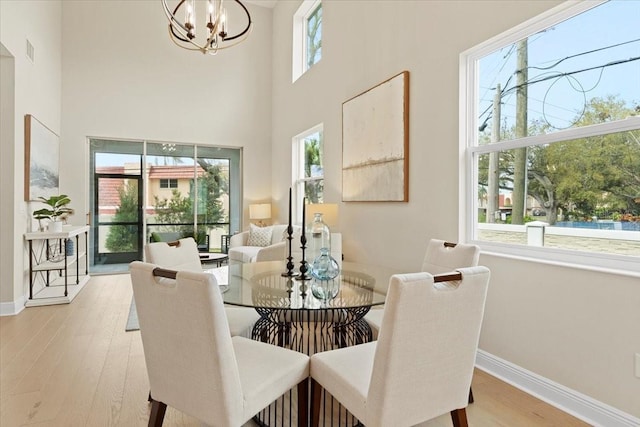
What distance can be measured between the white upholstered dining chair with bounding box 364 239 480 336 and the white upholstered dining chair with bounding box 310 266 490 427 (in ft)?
2.13

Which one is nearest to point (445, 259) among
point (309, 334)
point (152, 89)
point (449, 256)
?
point (449, 256)

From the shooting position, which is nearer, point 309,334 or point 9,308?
point 309,334

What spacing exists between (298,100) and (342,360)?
488cm

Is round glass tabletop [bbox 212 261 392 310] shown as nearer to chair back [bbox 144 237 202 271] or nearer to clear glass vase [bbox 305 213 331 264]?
chair back [bbox 144 237 202 271]

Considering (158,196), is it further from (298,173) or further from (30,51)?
(30,51)

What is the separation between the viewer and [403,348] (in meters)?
1.22

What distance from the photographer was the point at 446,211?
9.23 ft

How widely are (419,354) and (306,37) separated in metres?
5.83

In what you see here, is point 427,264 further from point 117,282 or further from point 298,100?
point 117,282

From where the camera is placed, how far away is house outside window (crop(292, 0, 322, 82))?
17.8ft

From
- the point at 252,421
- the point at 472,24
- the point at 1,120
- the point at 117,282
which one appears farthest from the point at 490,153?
the point at 117,282

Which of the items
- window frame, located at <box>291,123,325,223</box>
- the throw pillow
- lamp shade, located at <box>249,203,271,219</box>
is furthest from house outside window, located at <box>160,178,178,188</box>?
window frame, located at <box>291,123,325,223</box>

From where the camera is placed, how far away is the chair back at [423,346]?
1202 millimetres

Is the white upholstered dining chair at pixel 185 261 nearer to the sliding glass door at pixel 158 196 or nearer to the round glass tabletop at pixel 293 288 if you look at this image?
the round glass tabletop at pixel 293 288
